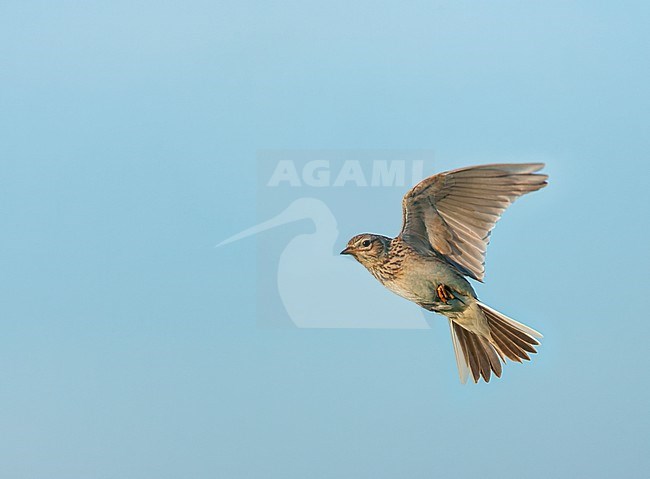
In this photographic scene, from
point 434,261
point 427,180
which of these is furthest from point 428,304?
point 427,180

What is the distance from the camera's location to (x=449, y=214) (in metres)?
3.17

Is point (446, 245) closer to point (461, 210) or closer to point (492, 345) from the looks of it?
point (461, 210)

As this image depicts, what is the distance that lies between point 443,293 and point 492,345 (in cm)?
43

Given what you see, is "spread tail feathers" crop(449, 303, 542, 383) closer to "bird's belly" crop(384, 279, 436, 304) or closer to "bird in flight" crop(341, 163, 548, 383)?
"bird in flight" crop(341, 163, 548, 383)

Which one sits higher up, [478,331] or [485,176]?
[485,176]

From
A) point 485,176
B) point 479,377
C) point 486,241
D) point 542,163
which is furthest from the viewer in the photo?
point 479,377

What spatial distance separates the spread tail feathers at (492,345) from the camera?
3307 mm

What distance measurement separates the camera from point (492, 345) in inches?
133

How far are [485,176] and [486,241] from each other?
0.28 m

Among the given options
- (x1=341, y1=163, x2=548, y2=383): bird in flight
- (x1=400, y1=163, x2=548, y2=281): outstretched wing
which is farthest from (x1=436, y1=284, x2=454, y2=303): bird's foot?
(x1=400, y1=163, x2=548, y2=281): outstretched wing

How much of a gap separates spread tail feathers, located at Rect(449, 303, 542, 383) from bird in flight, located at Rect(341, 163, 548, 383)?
1 centimetres

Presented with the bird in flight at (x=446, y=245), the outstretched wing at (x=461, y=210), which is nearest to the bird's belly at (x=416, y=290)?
the bird in flight at (x=446, y=245)

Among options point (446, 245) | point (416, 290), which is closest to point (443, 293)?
point (416, 290)

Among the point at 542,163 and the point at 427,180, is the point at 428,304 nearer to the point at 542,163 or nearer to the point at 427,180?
the point at 427,180
